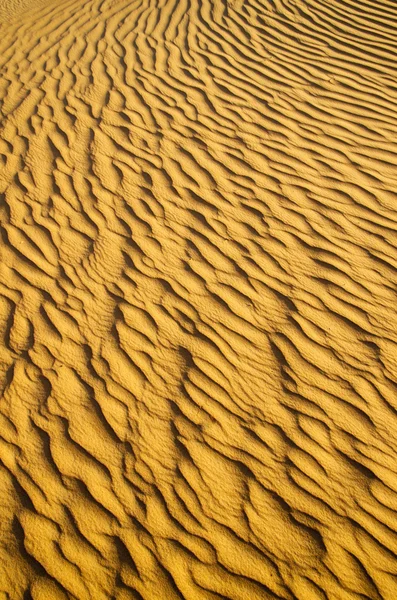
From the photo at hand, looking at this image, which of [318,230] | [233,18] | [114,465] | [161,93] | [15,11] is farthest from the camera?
[15,11]

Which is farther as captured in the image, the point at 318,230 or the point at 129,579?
the point at 318,230

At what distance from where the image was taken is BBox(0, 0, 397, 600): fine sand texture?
2660mm

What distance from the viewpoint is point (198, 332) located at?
355 cm

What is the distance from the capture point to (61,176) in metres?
4.64

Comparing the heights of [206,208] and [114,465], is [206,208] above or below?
above

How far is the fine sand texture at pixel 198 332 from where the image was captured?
266cm

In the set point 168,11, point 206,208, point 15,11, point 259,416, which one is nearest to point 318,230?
point 206,208

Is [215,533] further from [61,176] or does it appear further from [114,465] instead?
[61,176]

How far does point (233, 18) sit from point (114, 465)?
6.63 metres

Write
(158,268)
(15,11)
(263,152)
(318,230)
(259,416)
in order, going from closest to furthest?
(259,416) < (158,268) < (318,230) < (263,152) < (15,11)

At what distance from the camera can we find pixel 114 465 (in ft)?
9.58

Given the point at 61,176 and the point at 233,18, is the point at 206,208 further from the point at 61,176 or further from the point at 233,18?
the point at 233,18

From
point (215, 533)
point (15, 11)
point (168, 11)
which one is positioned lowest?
point (215, 533)

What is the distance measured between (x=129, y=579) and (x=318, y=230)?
2887 mm
